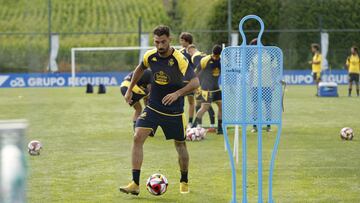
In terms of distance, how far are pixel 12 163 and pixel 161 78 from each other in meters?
6.25

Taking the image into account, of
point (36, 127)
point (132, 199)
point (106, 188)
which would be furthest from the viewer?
point (36, 127)

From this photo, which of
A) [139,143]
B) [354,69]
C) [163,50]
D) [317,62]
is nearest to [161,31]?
[163,50]

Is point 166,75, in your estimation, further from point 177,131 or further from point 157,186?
point 157,186

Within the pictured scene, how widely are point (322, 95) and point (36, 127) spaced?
15.1m

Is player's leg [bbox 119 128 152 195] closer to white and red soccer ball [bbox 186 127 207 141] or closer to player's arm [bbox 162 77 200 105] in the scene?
player's arm [bbox 162 77 200 105]

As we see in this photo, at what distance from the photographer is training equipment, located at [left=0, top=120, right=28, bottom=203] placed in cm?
295

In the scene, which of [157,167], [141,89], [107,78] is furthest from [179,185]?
[107,78]

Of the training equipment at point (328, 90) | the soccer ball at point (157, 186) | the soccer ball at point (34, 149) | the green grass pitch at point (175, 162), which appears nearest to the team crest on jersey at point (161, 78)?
the soccer ball at point (157, 186)

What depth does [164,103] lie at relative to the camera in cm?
902

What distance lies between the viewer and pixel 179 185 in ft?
32.5

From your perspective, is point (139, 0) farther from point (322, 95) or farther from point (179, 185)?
point (179, 185)

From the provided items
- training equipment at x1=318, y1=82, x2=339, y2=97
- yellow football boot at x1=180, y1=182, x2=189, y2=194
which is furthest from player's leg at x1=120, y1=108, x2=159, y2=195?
training equipment at x1=318, y1=82, x2=339, y2=97

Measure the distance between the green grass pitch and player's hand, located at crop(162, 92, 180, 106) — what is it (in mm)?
1096

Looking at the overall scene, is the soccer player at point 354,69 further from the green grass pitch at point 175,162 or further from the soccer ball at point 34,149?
the soccer ball at point 34,149
